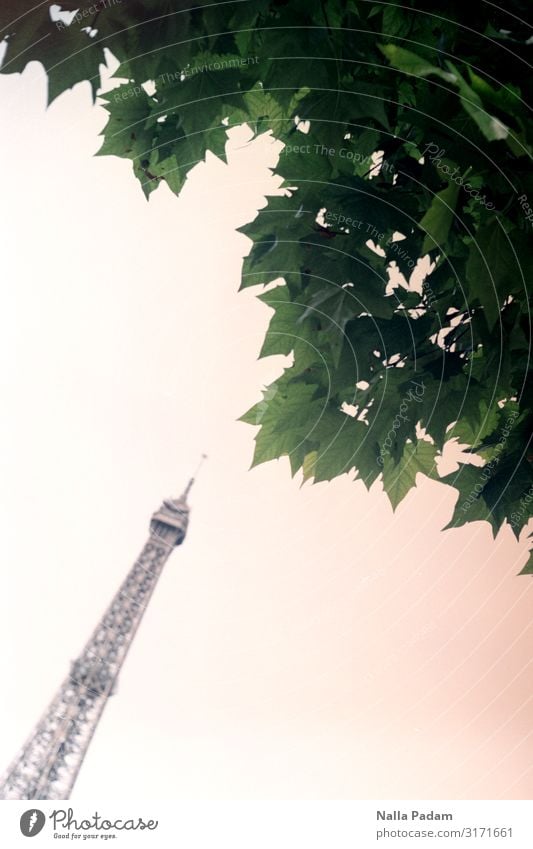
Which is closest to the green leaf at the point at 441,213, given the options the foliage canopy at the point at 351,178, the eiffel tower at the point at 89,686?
the foliage canopy at the point at 351,178

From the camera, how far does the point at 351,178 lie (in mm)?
594

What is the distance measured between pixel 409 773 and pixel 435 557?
269mm

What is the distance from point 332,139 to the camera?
60 centimetres

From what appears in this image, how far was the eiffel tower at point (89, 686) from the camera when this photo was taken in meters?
0.82

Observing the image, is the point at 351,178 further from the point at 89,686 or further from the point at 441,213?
the point at 89,686

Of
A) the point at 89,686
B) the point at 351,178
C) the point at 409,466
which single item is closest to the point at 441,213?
the point at 351,178

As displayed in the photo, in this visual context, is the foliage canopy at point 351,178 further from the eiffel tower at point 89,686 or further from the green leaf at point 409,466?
the eiffel tower at point 89,686

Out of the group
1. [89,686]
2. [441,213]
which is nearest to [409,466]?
[441,213]

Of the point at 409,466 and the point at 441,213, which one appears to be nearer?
the point at 441,213

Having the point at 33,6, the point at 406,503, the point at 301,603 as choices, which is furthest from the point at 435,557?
the point at 33,6

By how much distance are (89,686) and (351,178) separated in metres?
0.59

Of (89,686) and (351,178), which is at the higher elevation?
(351,178)

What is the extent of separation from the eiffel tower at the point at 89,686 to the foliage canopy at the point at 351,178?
29 centimetres

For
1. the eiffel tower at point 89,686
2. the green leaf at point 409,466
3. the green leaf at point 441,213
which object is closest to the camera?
the green leaf at point 441,213
